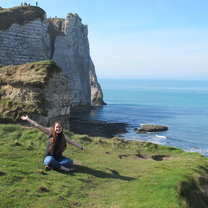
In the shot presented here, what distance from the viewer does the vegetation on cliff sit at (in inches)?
1107

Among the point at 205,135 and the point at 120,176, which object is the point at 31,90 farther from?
the point at 205,135

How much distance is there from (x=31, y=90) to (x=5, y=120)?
13.6 feet

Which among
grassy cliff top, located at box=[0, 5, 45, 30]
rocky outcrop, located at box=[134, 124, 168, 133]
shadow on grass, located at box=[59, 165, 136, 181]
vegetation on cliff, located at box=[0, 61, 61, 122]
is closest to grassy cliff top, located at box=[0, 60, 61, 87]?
vegetation on cliff, located at box=[0, 61, 61, 122]

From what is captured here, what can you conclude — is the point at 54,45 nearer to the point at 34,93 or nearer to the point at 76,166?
the point at 34,93

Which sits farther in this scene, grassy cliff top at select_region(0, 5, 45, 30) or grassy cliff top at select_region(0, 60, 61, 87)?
grassy cliff top at select_region(0, 5, 45, 30)

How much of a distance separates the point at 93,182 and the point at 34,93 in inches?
715

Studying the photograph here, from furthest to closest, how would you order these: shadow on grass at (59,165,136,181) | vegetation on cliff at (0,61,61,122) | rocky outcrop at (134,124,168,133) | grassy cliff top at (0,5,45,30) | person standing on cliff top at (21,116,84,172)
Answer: grassy cliff top at (0,5,45,30)
rocky outcrop at (134,124,168,133)
vegetation on cliff at (0,61,61,122)
shadow on grass at (59,165,136,181)
person standing on cliff top at (21,116,84,172)

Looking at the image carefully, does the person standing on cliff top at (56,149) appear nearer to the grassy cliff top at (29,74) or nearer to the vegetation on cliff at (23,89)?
the vegetation on cliff at (23,89)

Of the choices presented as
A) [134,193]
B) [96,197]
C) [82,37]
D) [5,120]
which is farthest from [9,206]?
[82,37]

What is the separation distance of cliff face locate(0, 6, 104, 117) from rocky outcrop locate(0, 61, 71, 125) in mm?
1290

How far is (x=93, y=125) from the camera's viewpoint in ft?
238

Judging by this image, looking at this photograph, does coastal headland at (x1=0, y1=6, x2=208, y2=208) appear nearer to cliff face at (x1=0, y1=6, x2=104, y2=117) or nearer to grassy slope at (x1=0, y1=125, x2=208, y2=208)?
grassy slope at (x1=0, y1=125, x2=208, y2=208)

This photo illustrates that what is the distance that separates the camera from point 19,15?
2921 inches

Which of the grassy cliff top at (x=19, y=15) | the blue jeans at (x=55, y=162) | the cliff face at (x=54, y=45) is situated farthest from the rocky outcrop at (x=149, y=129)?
the blue jeans at (x=55, y=162)
